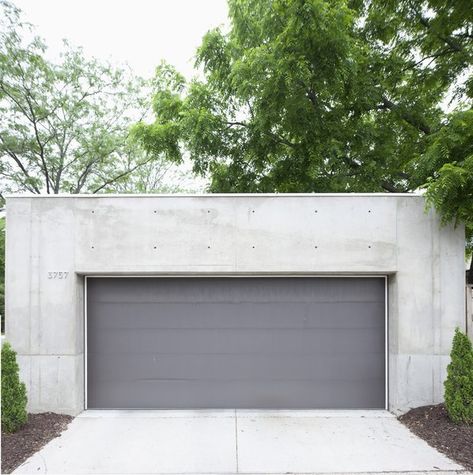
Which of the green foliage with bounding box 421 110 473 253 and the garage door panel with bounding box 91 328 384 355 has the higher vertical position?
the green foliage with bounding box 421 110 473 253

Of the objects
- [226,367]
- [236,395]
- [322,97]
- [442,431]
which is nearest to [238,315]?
[226,367]

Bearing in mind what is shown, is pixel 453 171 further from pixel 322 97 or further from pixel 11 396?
pixel 11 396

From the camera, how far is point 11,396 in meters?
5.12

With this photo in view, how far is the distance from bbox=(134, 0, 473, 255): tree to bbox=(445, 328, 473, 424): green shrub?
6.60 ft

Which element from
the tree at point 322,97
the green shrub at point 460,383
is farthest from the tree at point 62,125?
the green shrub at point 460,383

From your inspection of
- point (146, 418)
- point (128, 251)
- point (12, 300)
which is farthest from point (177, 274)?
point (12, 300)

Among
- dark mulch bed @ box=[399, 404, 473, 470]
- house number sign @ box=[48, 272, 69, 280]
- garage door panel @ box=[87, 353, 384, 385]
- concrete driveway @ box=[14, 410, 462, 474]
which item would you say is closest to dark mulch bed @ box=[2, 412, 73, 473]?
concrete driveway @ box=[14, 410, 462, 474]

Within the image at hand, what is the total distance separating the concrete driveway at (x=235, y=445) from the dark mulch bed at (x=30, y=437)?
0.13 m

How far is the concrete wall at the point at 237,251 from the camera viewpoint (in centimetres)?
599

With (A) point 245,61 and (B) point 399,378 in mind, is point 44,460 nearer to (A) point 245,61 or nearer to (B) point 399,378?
(B) point 399,378

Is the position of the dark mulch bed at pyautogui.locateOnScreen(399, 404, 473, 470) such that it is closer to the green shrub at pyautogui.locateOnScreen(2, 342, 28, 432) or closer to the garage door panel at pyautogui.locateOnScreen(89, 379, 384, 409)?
the garage door panel at pyautogui.locateOnScreen(89, 379, 384, 409)

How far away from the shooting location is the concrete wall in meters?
5.99

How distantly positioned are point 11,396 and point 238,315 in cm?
349

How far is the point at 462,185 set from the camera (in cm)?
543
